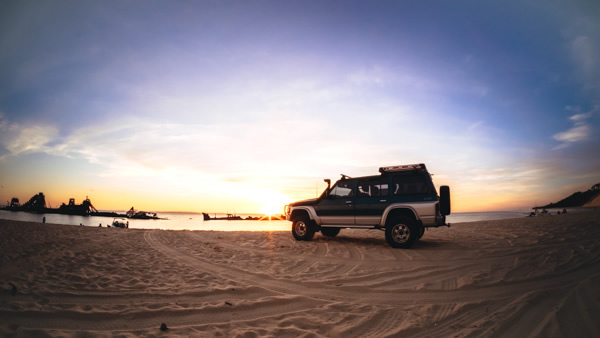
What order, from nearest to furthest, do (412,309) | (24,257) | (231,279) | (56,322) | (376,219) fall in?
(56,322) → (412,309) → (231,279) → (24,257) → (376,219)

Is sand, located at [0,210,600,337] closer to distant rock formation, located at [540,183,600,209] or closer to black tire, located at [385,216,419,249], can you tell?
black tire, located at [385,216,419,249]

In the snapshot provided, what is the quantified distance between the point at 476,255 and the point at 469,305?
441 cm

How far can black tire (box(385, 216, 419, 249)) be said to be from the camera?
8836 millimetres

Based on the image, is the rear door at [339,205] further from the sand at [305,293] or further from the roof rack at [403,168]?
the sand at [305,293]

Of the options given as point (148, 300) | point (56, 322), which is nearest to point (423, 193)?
point (148, 300)

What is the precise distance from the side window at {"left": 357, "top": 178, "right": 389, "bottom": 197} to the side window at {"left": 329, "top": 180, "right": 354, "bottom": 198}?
334 millimetres

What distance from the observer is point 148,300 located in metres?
4.26

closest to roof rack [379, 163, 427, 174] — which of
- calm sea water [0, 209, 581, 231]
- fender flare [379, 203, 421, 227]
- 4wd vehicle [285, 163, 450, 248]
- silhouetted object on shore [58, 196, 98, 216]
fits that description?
4wd vehicle [285, 163, 450, 248]

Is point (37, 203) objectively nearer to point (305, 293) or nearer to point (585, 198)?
point (305, 293)

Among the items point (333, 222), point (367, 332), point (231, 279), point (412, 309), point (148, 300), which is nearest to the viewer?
point (367, 332)

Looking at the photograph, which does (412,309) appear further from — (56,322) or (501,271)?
(56,322)

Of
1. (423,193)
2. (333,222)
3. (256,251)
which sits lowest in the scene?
(256,251)

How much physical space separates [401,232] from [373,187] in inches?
72.7

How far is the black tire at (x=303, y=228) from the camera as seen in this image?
1123 centimetres
